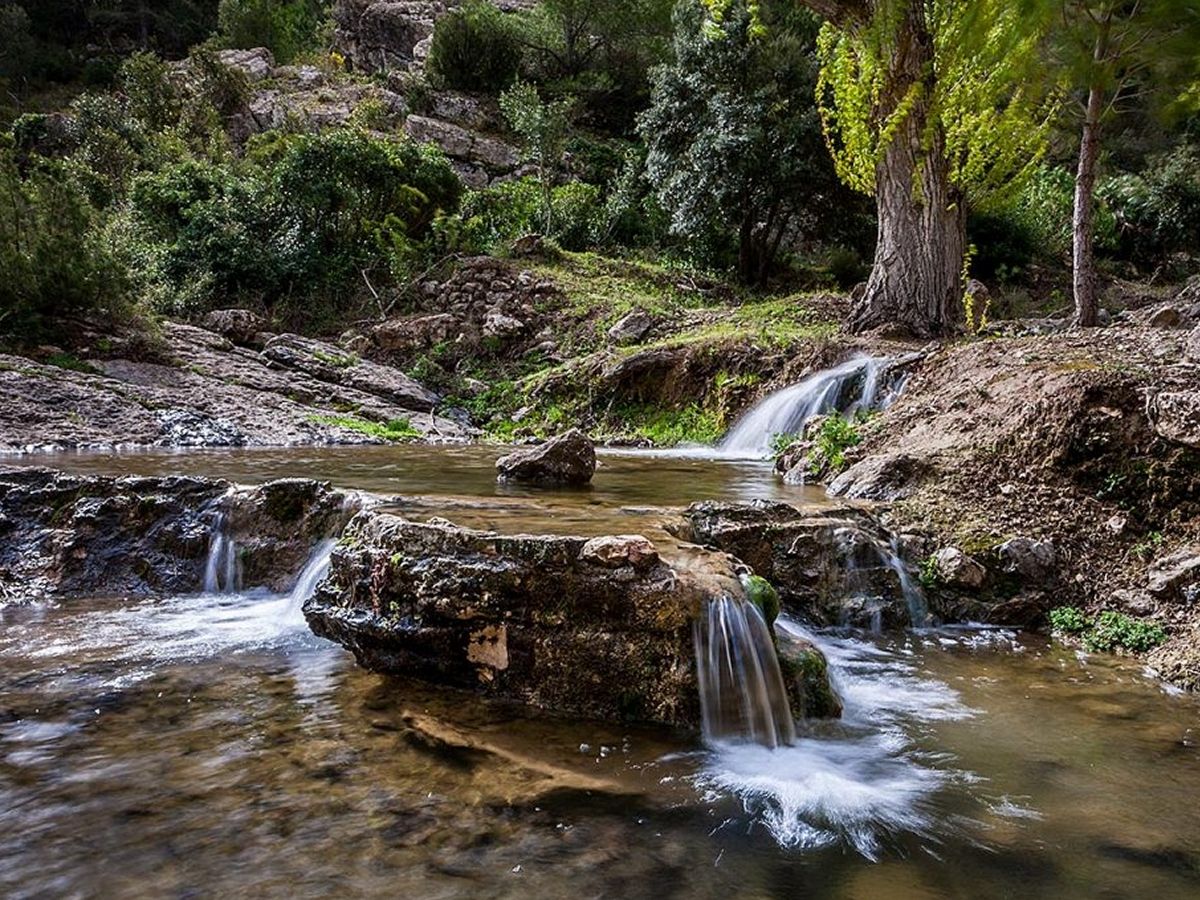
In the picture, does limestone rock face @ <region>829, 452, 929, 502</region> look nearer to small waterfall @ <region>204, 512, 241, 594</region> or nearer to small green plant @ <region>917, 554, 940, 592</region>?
small green plant @ <region>917, 554, 940, 592</region>

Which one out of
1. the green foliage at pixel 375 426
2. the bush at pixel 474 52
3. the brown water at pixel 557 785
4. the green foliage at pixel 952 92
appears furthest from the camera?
the bush at pixel 474 52

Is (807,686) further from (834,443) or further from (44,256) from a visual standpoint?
(44,256)

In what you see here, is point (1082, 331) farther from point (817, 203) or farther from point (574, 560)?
point (817, 203)

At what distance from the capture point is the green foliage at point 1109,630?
4016mm

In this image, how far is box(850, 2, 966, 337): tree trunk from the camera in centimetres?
1057

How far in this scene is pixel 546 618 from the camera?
3.39 meters

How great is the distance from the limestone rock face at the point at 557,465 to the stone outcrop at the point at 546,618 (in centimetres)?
Answer: 289

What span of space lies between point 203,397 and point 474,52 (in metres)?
20.9

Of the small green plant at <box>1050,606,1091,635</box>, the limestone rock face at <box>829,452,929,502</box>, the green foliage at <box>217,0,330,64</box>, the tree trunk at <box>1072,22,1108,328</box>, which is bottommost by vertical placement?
the small green plant at <box>1050,606,1091,635</box>

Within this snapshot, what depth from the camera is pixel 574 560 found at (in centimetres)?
341

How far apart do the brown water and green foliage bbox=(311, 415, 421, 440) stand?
745cm

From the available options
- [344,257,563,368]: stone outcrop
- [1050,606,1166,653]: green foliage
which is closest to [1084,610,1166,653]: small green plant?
[1050,606,1166,653]: green foliage

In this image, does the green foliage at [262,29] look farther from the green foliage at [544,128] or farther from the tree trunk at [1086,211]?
the tree trunk at [1086,211]

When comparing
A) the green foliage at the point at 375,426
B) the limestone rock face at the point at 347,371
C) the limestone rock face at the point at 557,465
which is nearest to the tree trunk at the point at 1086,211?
the limestone rock face at the point at 557,465
